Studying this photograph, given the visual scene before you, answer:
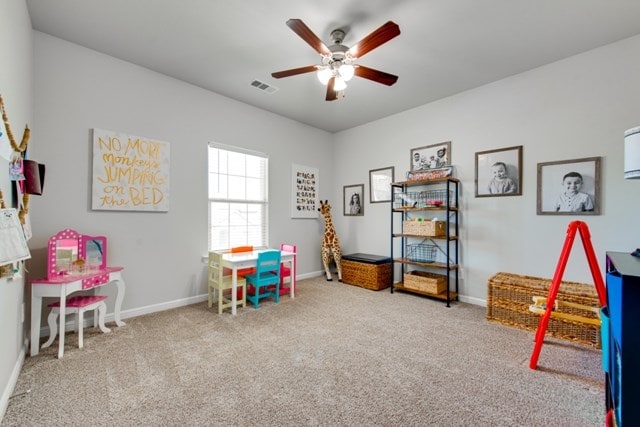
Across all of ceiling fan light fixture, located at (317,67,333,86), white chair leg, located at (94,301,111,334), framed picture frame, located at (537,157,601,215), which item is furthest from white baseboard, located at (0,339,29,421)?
framed picture frame, located at (537,157,601,215)

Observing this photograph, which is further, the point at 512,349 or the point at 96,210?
the point at 96,210

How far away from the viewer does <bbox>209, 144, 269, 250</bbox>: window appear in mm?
3953

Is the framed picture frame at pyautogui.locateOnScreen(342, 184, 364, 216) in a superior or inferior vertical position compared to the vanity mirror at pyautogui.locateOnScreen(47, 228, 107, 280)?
superior

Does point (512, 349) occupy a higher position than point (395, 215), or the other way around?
point (395, 215)

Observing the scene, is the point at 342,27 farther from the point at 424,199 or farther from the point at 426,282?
the point at 426,282

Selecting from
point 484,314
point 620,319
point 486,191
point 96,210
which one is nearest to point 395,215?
point 486,191

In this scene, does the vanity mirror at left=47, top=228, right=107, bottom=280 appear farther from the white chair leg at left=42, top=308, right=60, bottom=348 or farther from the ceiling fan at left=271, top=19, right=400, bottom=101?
the ceiling fan at left=271, top=19, right=400, bottom=101

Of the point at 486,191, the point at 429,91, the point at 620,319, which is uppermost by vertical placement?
the point at 429,91

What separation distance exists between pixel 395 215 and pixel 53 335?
14.1 ft

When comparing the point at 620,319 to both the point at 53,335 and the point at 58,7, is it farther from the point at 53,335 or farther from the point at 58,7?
the point at 58,7

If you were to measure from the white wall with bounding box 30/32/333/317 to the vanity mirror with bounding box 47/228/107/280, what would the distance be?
160mm

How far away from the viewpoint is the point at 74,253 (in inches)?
104

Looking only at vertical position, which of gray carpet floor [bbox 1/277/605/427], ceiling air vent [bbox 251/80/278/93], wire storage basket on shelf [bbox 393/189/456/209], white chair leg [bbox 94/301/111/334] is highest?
ceiling air vent [bbox 251/80/278/93]

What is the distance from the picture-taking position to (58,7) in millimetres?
2342
